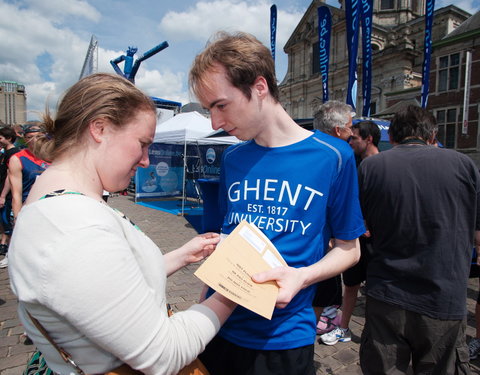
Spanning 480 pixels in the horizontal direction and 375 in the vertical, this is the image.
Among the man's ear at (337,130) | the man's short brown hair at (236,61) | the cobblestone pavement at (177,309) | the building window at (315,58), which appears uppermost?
the building window at (315,58)

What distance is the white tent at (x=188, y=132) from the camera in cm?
961

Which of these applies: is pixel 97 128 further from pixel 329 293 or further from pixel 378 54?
pixel 378 54

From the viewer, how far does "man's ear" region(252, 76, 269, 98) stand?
Result: 1.21 meters

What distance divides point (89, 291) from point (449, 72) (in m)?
25.4

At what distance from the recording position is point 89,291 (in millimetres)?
669

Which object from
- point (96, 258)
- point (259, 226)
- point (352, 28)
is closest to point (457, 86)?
point (352, 28)

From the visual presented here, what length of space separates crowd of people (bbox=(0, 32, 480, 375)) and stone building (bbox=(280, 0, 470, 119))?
2527 centimetres

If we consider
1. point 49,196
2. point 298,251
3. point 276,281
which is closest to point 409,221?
point 298,251

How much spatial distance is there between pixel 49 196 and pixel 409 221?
6.05 feet

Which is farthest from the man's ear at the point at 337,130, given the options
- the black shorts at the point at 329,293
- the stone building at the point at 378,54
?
the stone building at the point at 378,54

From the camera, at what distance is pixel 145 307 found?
0.75 meters

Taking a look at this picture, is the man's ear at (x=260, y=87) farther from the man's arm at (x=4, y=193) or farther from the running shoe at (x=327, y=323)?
the man's arm at (x=4, y=193)

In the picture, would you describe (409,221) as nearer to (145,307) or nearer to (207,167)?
(145,307)

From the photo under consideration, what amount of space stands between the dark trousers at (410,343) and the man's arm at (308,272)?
923 millimetres
